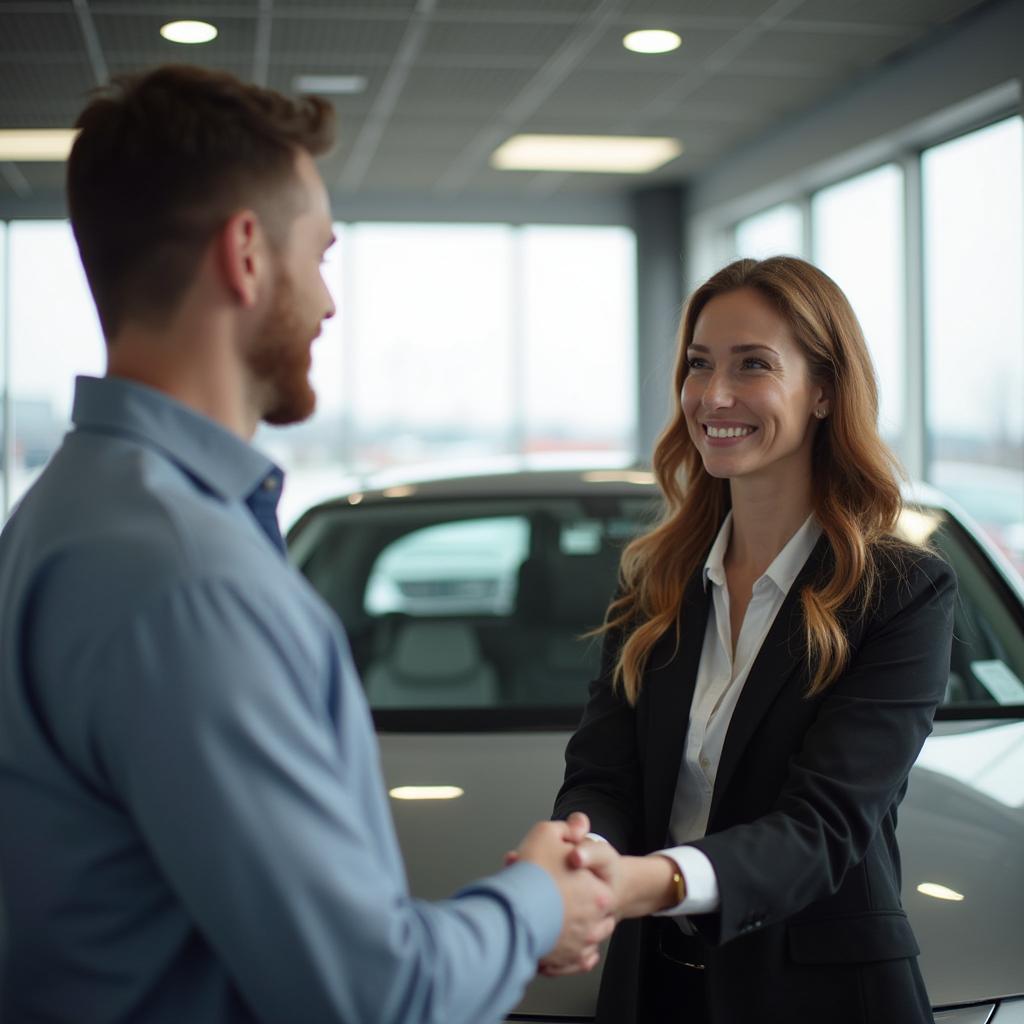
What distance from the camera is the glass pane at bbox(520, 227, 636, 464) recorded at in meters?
10.7

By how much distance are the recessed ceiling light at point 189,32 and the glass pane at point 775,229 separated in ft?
12.3

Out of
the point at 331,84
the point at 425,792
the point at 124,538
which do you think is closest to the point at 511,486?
the point at 425,792

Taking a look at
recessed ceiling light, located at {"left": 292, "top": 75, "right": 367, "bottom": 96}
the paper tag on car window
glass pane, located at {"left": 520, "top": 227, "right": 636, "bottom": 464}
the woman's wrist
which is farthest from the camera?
glass pane, located at {"left": 520, "top": 227, "right": 636, "bottom": 464}

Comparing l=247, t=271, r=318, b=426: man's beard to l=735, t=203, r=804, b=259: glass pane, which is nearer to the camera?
l=247, t=271, r=318, b=426: man's beard

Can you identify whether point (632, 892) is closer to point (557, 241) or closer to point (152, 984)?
point (152, 984)

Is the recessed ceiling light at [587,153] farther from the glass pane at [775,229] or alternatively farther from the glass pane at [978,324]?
the glass pane at [978,324]

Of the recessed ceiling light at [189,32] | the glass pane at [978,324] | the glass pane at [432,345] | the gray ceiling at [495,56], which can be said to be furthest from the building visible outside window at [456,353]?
the recessed ceiling light at [189,32]

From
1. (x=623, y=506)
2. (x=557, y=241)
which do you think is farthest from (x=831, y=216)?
(x=623, y=506)

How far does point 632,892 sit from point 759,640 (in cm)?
43

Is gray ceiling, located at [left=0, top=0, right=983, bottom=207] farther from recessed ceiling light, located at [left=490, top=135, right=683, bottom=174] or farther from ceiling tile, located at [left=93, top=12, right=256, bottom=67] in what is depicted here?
recessed ceiling light, located at [left=490, top=135, right=683, bottom=174]

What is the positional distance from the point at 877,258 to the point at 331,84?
11.0 ft

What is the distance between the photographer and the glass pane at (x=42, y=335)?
33.3 feet

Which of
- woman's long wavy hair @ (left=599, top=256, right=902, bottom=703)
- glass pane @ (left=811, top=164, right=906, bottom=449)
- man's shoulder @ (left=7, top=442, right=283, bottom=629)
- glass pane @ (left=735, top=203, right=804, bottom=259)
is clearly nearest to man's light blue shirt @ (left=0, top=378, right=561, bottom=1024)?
man's shoulder @ (left=7, top=442, right=283, bottom=629)

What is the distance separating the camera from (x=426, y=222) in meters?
10.4
